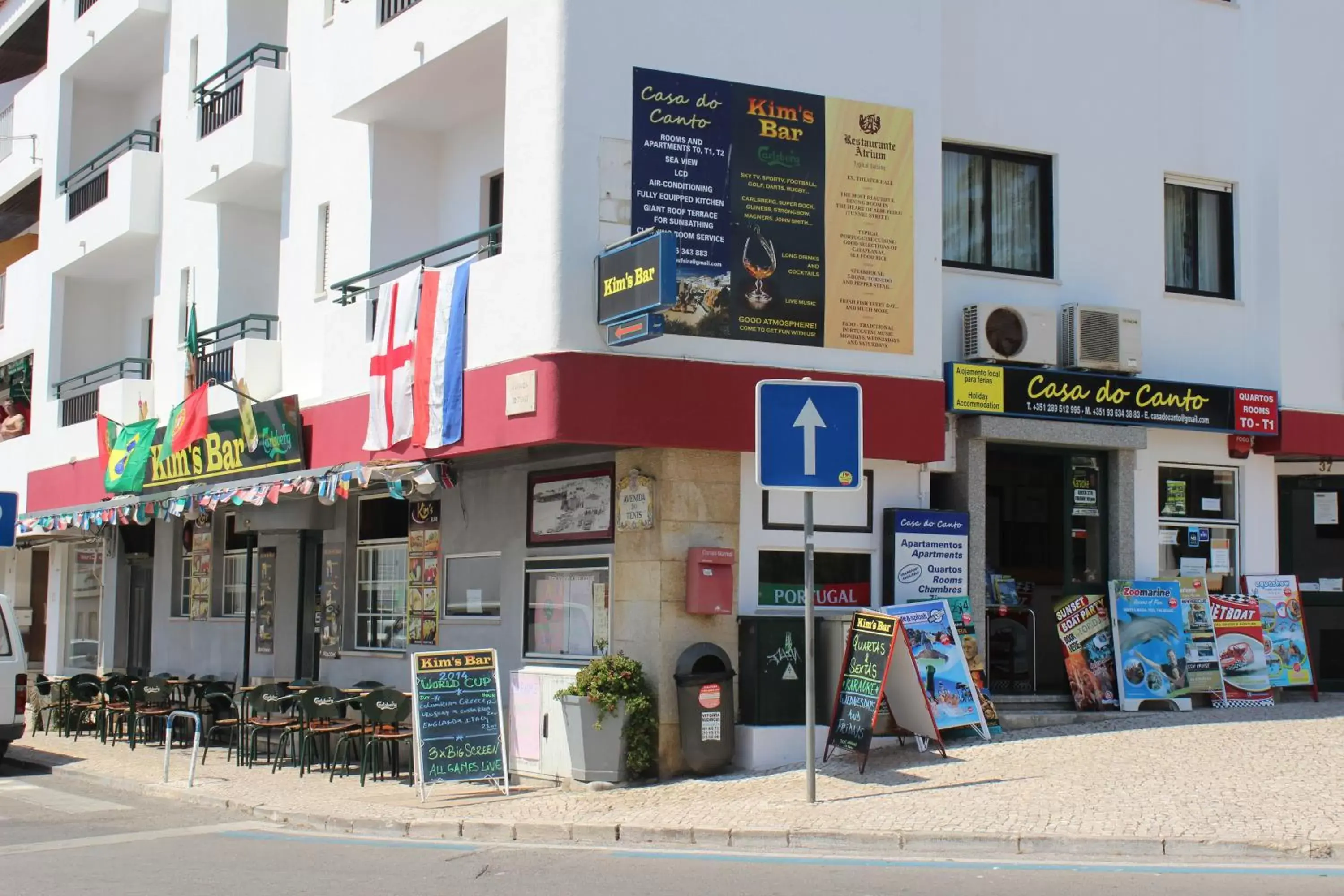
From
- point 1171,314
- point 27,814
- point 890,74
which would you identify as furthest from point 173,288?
point 1171,314

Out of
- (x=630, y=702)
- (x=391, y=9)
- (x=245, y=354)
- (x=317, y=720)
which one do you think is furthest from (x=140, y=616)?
(x=630, y=702)

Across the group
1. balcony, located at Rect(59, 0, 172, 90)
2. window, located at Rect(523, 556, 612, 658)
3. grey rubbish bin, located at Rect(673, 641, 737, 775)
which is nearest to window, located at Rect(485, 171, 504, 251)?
window, located at Rect(523, 556, 612, 658)

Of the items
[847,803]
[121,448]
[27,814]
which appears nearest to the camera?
[847,803]

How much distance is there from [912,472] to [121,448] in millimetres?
12959

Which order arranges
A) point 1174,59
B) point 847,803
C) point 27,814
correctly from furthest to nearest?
point 1174,59 → point 27,814 → point 847,803

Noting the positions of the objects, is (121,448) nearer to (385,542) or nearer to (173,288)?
(173,288)

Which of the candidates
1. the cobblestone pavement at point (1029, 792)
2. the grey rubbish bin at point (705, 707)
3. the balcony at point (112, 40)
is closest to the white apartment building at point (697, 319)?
the grey rubbish bin at point (705, 707)

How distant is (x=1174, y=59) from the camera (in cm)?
1717

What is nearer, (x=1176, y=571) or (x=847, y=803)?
(x=847, y=803)

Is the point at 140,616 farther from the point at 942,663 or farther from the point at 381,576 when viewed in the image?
the point at 942,663

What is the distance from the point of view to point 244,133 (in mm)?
20266

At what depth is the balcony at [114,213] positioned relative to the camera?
2386cm

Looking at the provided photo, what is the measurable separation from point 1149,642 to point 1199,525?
1904 mm

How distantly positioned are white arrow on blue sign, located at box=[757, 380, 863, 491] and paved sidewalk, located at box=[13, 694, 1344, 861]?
2496 mm
